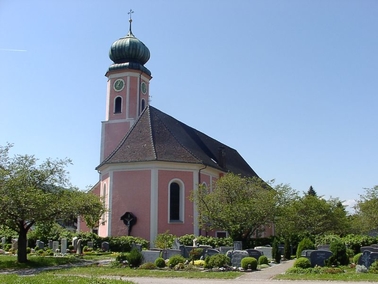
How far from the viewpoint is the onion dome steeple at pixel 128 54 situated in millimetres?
43281

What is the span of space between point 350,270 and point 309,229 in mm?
24922

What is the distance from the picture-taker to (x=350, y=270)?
18156mm

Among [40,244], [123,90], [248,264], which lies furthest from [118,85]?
[248,264]

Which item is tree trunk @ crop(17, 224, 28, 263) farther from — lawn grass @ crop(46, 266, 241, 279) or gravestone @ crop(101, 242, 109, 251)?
gravestone @ crop(101, 242, 109, 251)

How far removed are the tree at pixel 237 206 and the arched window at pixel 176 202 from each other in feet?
8.83

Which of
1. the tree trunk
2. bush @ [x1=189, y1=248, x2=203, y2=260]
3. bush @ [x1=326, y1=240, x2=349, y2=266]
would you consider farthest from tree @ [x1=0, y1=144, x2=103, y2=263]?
bush @ [x1=326, y1=240, x2=349, y2=266]

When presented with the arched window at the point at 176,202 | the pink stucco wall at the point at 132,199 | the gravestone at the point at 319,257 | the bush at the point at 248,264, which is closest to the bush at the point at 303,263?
the gravestone at the point at 319,257

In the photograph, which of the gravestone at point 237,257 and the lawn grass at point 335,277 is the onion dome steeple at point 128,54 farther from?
the lawn grass at point 335,277

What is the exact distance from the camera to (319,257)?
19281mm

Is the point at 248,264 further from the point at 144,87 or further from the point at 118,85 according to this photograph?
the point at 144,87

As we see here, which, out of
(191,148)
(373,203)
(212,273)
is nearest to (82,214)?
(212,273)

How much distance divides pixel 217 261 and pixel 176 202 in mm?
14809

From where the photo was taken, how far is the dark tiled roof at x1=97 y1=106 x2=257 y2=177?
110ft

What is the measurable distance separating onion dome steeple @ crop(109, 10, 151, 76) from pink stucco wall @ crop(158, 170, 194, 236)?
13863mm
